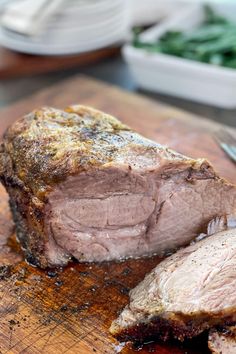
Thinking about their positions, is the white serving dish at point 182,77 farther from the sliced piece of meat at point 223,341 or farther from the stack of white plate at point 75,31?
the sliced piece of meat at point 223,341

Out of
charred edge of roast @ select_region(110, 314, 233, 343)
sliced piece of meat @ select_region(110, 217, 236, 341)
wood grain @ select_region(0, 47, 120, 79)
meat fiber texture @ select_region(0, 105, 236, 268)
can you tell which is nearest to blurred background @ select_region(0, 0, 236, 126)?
wood grain @ select_region(0, 47, 120, 79)

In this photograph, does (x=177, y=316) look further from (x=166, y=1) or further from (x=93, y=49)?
(x=166, y=1)

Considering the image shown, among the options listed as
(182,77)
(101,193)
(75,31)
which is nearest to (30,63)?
(75,31)

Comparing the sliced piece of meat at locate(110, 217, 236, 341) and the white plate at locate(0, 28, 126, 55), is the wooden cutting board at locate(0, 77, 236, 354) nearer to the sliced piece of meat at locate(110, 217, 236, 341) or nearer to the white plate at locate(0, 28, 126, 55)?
the sliced piece of meat at locate(110, 217, 236, 341)

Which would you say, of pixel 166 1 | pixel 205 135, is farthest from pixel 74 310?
pixel 166 1

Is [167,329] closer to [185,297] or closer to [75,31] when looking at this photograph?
[185,297]

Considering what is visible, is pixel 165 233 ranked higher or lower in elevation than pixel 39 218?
lower

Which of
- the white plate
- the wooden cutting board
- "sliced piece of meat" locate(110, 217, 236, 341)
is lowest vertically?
the wooden cutting board
